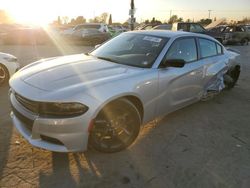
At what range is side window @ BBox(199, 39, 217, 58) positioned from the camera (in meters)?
5.30

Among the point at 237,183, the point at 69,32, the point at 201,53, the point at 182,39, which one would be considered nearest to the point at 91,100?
the point at 237,183

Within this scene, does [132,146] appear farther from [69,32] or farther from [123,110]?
[69,32]

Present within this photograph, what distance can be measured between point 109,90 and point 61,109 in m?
0.61

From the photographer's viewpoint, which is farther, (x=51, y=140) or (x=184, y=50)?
(x=184, y=50)

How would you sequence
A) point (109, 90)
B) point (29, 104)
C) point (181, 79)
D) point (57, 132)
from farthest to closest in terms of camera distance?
point (181, 79), point (109, 90), point (29, 104), point (57, 132)

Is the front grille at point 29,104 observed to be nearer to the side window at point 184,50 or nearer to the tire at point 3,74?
the side window at point 184,50

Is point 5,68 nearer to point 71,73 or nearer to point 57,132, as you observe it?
point 71,73

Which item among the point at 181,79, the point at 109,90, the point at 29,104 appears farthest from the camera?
the point at 181,79

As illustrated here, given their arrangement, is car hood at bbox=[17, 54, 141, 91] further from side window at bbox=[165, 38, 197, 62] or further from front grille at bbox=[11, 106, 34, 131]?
side window at bbox=[165, 38, 197, 62]

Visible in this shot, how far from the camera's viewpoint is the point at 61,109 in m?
3.09

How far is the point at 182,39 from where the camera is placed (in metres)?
4.82

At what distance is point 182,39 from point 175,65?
34.0 inches

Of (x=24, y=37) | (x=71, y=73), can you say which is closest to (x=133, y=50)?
(x=71, y=73)

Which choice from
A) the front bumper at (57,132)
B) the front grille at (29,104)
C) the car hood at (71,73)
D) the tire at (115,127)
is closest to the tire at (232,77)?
the car hood at (71,73)
